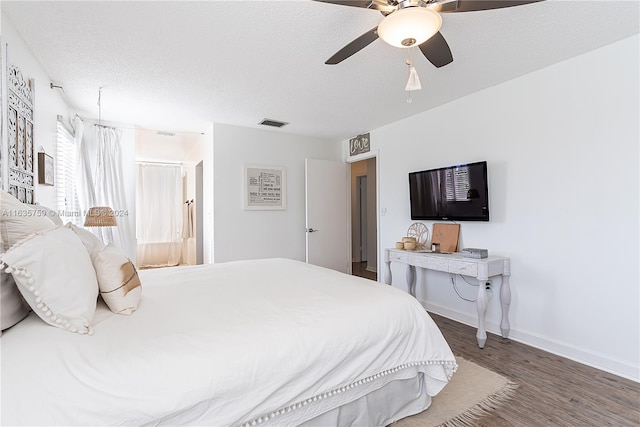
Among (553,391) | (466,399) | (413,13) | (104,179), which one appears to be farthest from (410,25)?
(104,179)

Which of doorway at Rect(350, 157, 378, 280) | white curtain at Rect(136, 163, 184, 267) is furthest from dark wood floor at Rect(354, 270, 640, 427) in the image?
white curtain at Rect(136, 163, 184, 267)

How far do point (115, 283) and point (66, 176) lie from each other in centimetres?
282

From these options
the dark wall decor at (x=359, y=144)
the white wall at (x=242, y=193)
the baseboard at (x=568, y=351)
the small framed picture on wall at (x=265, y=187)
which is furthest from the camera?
the dark wall decor at (x=359, y=144)

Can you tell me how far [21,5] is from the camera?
1.77 meters

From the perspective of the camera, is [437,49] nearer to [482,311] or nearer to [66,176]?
[482,311]

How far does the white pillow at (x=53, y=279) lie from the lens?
3.27ft

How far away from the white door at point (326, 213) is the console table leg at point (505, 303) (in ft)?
8.18

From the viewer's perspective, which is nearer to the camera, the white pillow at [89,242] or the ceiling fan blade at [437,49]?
the white pillow at [89,242]

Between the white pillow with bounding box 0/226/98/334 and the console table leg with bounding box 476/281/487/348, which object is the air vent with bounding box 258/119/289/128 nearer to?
the console table leg with bounding box 476/281/487/348

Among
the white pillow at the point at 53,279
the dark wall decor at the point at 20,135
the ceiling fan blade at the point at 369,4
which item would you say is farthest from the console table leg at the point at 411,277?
the dark wall decor at the point at 20,135

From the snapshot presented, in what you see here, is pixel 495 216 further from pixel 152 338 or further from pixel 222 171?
pixel 222 171

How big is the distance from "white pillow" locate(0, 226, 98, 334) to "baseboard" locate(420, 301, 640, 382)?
10.4ft

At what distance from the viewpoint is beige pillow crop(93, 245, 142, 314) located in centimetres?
131

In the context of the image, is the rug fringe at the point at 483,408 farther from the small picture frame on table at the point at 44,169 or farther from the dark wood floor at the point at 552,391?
the small picture frame on table at the point at 44,169
